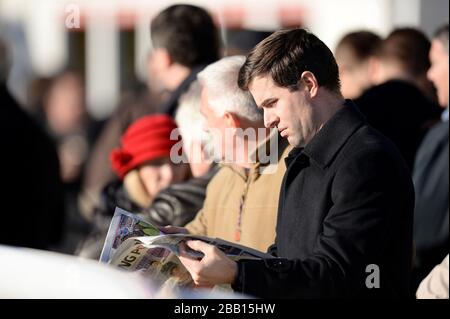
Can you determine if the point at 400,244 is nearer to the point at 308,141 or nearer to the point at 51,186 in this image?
the point at 308,141

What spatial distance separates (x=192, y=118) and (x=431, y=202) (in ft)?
3.85

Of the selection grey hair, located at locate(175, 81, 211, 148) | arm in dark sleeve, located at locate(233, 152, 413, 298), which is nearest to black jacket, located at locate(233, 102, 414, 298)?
arm in dark sleeve, located at locate(233, 152, 413, 298)

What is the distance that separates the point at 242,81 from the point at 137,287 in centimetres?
127

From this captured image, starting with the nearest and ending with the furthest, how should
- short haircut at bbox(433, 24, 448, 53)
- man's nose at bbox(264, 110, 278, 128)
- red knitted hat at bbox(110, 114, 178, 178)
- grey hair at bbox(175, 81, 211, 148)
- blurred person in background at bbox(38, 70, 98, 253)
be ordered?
man's nose at bbox(264, 110, 278, 128), grey hair at bbox(175, 81, 211, 148), red knitted hat at bbox(110, 114, 178, 178), short haircut at bbox(433, 24, 448, 53), blurred person in background at bbox(38, 70, 98, 253)

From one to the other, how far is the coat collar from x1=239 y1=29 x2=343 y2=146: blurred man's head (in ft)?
0.14

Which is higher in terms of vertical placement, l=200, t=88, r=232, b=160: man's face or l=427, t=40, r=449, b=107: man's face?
l=200, t=88, r=232, b=160: man's face

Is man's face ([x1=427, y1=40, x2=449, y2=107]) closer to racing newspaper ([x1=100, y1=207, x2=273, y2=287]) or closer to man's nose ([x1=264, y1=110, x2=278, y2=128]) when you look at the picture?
man's nose ([x1=264, y1=110, x2=278, y2=128])

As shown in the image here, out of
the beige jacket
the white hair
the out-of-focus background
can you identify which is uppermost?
the white hair

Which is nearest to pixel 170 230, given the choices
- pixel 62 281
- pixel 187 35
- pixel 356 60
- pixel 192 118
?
pixel 62 281

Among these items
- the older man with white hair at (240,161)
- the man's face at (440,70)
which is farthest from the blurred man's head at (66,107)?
the older man with white hair at (240,161)

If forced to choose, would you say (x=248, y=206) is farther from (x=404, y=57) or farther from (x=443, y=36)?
(x=404, y=57)

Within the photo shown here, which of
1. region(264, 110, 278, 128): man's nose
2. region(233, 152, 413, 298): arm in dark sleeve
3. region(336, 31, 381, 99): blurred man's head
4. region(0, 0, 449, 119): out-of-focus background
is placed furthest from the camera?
region(0, 0, 449, 119): out-of-focus background

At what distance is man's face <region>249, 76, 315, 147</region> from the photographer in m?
3.58
